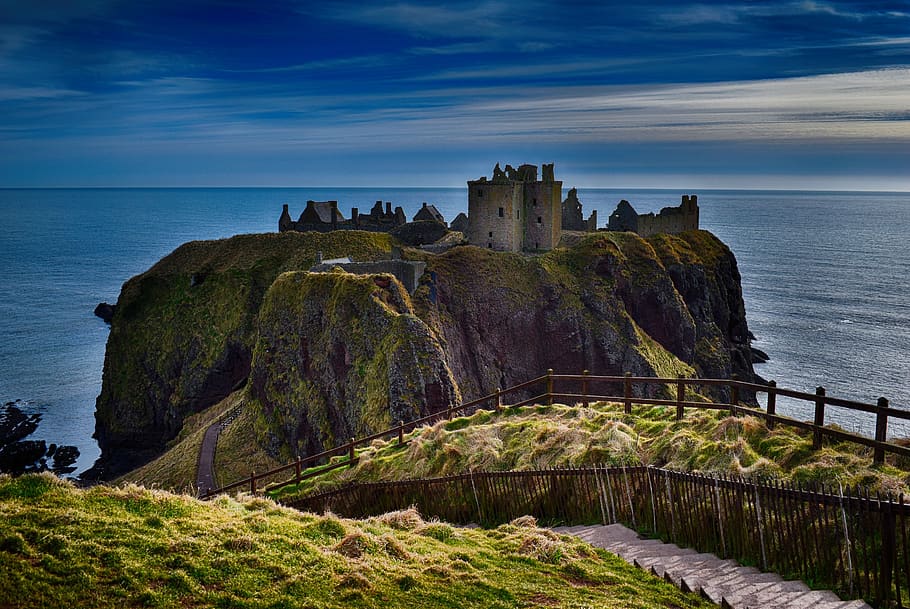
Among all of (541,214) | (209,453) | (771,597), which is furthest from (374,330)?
(771,597)

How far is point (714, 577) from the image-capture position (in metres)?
14.5

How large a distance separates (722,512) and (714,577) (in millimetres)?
1577

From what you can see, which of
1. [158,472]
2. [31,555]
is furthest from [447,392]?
[31,555]

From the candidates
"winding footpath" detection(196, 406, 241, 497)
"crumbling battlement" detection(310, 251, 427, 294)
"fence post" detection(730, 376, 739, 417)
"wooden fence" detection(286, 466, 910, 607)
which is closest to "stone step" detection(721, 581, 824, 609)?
"wooden fence" detection(286, 466, 910, 607)

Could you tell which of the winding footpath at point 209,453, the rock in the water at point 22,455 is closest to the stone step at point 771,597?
the winding footpath at point 209,453

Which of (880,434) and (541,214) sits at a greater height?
(541,214)

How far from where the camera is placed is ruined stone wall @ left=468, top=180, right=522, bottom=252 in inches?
3130

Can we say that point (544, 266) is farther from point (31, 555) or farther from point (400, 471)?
point (31, 555)

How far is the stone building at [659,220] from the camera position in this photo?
9756 centimetres

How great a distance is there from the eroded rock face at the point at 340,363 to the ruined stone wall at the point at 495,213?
24.9m

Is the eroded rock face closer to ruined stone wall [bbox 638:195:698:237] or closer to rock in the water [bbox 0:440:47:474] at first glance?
rock in the water [bbox 0:440:47:474]

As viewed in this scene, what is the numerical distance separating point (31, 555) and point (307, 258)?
71140 mm

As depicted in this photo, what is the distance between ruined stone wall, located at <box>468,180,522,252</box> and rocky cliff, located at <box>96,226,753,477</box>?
4.16 m

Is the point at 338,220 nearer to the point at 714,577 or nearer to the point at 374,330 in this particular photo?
the point at 374,330
